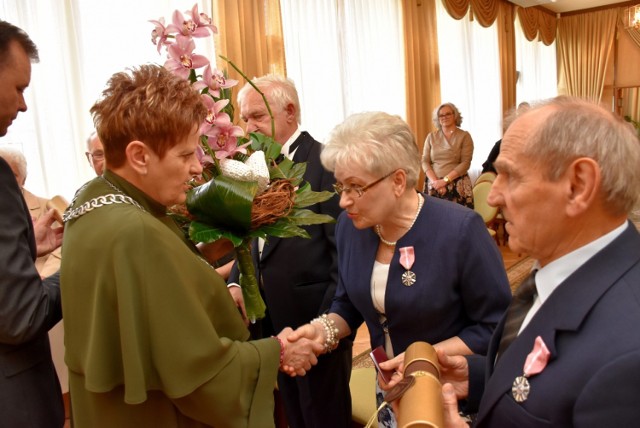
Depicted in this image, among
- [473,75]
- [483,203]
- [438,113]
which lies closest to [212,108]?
[483,203]

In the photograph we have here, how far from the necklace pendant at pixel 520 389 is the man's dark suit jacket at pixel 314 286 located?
1.23m

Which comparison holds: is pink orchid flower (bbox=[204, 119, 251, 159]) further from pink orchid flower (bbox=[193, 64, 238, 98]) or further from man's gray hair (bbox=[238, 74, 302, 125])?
man's gray hair (bbox=[238, 74, 302, 125])

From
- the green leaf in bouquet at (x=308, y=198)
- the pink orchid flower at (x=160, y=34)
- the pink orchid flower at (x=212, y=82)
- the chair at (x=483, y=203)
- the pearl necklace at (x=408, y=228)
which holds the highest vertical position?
the pink orchid flower at (x=160, y=34)

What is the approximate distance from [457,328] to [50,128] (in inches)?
124

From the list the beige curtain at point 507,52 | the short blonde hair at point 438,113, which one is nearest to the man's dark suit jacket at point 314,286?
the short blonde hair at point 438,113

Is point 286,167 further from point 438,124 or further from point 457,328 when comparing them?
point 438,124

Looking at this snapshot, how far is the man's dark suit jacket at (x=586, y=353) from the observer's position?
31.5 inches

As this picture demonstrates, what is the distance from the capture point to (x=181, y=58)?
1449 mm

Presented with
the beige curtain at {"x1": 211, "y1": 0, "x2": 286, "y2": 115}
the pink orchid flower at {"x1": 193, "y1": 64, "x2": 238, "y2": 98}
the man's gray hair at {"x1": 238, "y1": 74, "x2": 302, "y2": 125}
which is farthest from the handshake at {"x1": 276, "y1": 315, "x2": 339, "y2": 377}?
the beige curtain at {"x1": 211, "y1": 0, "x2": 286, "y2": 115}

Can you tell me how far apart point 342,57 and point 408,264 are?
4823 mm

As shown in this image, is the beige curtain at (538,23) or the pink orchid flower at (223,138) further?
the beige curtain at (538,23)

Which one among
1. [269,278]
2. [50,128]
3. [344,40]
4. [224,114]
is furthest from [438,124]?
[224,114]

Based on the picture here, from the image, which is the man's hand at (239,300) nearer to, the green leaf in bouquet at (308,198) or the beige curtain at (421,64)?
the green leaf in bouquet at (308,198)

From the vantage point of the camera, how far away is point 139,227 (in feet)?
3.87
